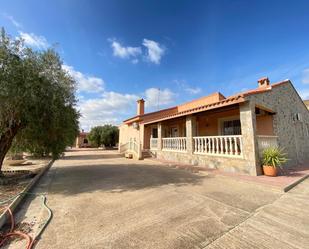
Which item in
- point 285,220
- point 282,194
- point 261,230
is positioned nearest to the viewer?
point 261,230

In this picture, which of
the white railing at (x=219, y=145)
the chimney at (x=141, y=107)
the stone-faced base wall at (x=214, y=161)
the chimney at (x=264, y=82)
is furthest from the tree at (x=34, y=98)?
the chimney at (x=264, y=82)

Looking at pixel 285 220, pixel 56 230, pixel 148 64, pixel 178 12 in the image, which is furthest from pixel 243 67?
pixel 56 230

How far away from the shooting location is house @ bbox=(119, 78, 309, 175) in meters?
7.19

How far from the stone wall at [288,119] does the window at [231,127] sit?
223 centimetres

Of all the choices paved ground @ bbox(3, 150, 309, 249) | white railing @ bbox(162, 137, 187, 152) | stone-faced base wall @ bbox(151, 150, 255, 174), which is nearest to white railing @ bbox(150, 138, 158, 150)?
white railing @ bbox(162, 137, 187, 152)

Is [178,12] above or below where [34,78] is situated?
above

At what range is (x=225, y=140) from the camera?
8352 mm

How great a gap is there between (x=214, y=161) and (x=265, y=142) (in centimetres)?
263

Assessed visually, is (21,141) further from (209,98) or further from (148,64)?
(209,98)

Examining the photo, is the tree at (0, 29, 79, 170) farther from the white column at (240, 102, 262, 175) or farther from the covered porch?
the white column at (240, 102, 262, 175)

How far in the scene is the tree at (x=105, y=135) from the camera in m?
34.5

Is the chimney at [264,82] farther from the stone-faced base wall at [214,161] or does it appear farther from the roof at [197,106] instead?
the stone-faced base wall at [214,161]

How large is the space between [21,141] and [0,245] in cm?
706

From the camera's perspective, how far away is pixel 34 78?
20.5ft
